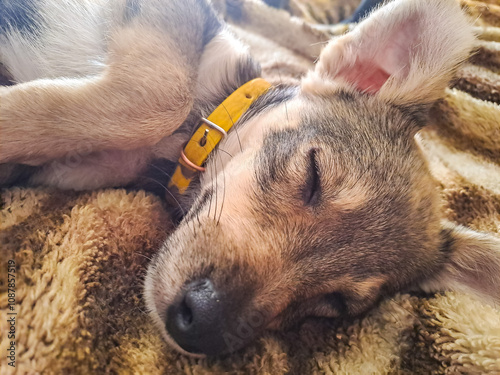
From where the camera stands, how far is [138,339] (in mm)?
1514

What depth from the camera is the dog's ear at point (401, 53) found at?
187 centimetres

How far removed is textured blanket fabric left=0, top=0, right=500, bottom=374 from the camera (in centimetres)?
133

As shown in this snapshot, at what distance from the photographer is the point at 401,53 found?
80.4 inches

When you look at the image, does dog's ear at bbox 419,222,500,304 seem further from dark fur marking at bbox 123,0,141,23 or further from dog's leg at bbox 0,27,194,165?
dark fur marking at bbox 123,0,141,23

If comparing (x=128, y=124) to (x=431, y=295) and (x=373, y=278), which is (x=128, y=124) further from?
(x=431, y=295)

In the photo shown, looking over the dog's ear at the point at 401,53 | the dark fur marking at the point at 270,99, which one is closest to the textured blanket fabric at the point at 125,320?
the dark fur marking at the point at 270,99

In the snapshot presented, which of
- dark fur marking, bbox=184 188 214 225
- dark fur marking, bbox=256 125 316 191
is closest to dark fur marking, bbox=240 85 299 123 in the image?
dark fur marking, bbox=256 125 316 191

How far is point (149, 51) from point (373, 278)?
1.56 m

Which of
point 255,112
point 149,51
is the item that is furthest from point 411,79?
point 149,51

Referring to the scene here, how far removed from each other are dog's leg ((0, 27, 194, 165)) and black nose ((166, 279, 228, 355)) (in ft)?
2.76
